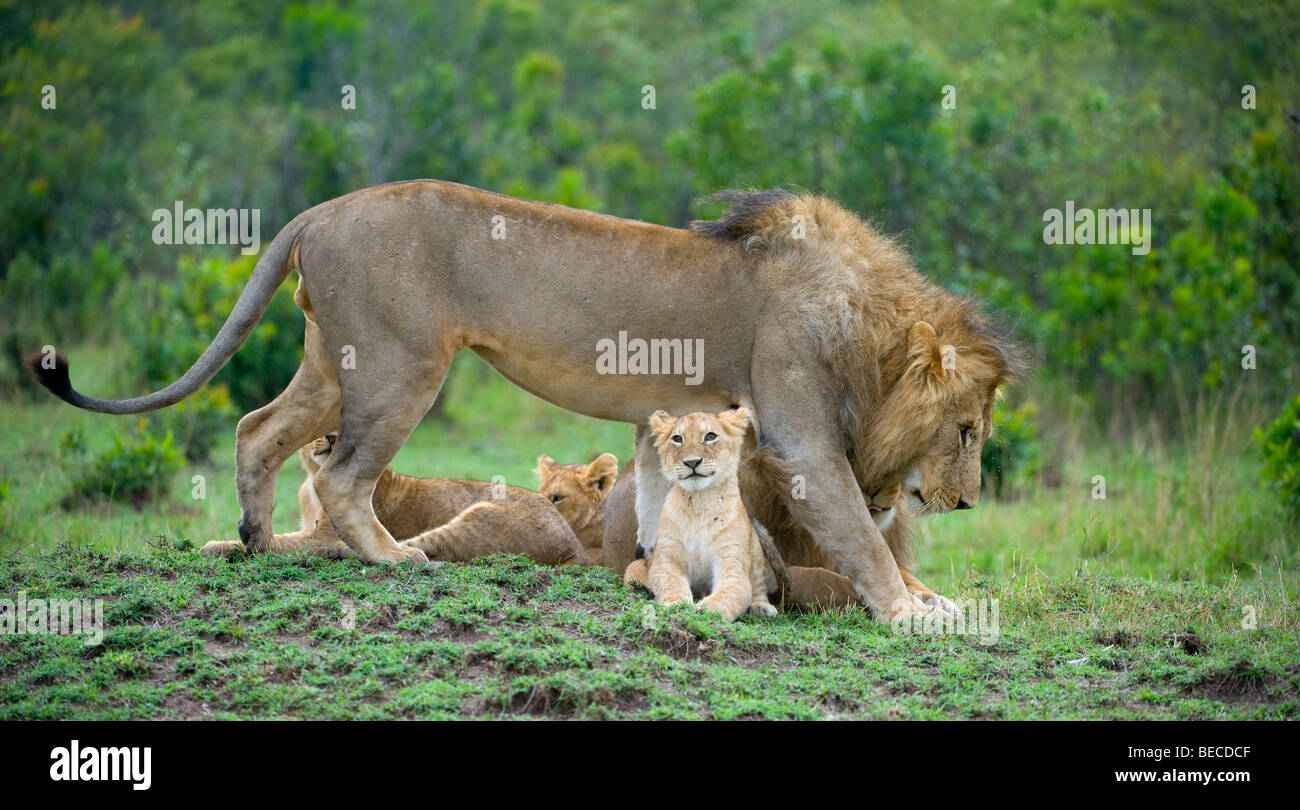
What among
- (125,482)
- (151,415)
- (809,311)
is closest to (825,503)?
(809,311)

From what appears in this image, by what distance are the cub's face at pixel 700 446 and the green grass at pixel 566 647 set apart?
0.58 metres

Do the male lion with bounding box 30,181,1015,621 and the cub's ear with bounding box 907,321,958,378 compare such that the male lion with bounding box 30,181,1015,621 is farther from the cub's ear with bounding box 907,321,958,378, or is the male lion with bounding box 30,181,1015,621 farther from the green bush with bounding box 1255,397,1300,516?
the green bush with bounding box 1255,397,1300,516

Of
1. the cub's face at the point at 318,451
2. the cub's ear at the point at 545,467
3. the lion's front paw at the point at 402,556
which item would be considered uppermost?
the cub's face at the point at 318,451

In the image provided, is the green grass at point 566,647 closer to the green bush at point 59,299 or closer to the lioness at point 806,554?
the lioness at point 806,554

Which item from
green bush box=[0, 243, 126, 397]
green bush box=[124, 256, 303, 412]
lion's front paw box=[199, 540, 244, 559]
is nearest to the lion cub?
lion's front paw box=[199, 540, 244, 559]

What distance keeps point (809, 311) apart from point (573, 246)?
1.09m

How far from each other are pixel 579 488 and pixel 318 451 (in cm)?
149

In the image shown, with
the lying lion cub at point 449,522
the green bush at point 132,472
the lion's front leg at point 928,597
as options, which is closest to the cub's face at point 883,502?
the lion's front leg at point 928,597

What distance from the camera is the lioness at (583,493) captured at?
25.8ft

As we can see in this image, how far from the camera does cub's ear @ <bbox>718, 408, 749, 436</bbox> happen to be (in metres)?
6.09

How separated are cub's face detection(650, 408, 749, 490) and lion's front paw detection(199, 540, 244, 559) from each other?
6.70ft

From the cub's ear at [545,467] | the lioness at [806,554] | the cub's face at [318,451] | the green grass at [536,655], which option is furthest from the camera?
the cub's ear at [545,467]

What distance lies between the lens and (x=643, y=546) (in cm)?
664
